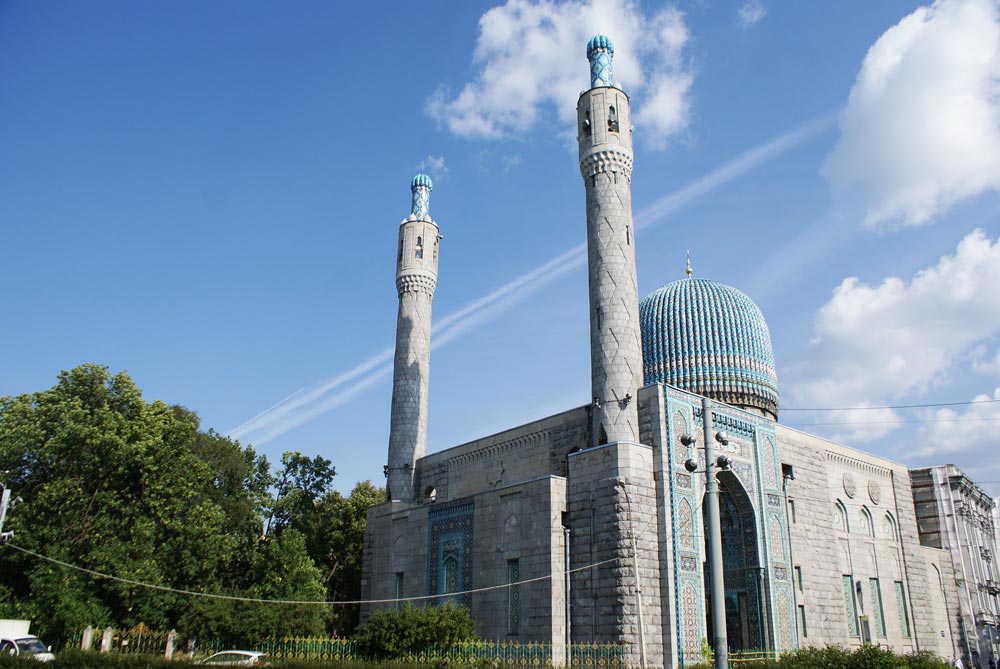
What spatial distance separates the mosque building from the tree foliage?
5447mm

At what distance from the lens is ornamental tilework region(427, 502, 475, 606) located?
2303cm

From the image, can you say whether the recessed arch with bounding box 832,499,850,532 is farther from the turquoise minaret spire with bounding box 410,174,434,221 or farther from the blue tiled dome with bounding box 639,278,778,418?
the turquoise minaret spire with bounding box 410,174,434,221

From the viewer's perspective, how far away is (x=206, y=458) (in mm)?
29609

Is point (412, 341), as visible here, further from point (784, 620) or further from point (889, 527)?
point (889, 527)

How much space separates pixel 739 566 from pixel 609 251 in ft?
31.9

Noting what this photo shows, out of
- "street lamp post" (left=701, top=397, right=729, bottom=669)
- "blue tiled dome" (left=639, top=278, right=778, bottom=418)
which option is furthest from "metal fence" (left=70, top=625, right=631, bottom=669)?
"blue tiled dome" (left=639, top=278, right=778, bottom=418)

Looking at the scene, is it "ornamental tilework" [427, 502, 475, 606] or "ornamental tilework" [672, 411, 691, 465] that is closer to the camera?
"ornamental tilework" [672, 411, 691, 465]

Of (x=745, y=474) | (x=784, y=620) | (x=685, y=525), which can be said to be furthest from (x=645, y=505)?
(x=784, y=620)

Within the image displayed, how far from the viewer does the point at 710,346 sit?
28984 mm

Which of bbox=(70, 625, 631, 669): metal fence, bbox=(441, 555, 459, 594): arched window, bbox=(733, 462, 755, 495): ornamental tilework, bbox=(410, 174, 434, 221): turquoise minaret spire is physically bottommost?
bbox=(70, 625, 631, 669): metal fence

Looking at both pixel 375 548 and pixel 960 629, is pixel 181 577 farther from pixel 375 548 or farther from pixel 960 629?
pixel 960 629

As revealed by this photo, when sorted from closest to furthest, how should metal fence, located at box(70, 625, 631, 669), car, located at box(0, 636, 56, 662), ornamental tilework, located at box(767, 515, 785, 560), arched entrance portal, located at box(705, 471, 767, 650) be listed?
metal fence, located at box(70, 625, 631, 669) < car, located at box(0, 636, 56, 662) < arched entrance portal, located at box(705, 471, 767, 650) < ornamental tilework, located at box(767, 515, 785, 560)

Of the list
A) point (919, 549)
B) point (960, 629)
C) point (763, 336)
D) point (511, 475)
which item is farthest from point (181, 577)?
point (960, 629)

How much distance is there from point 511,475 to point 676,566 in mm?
7631
